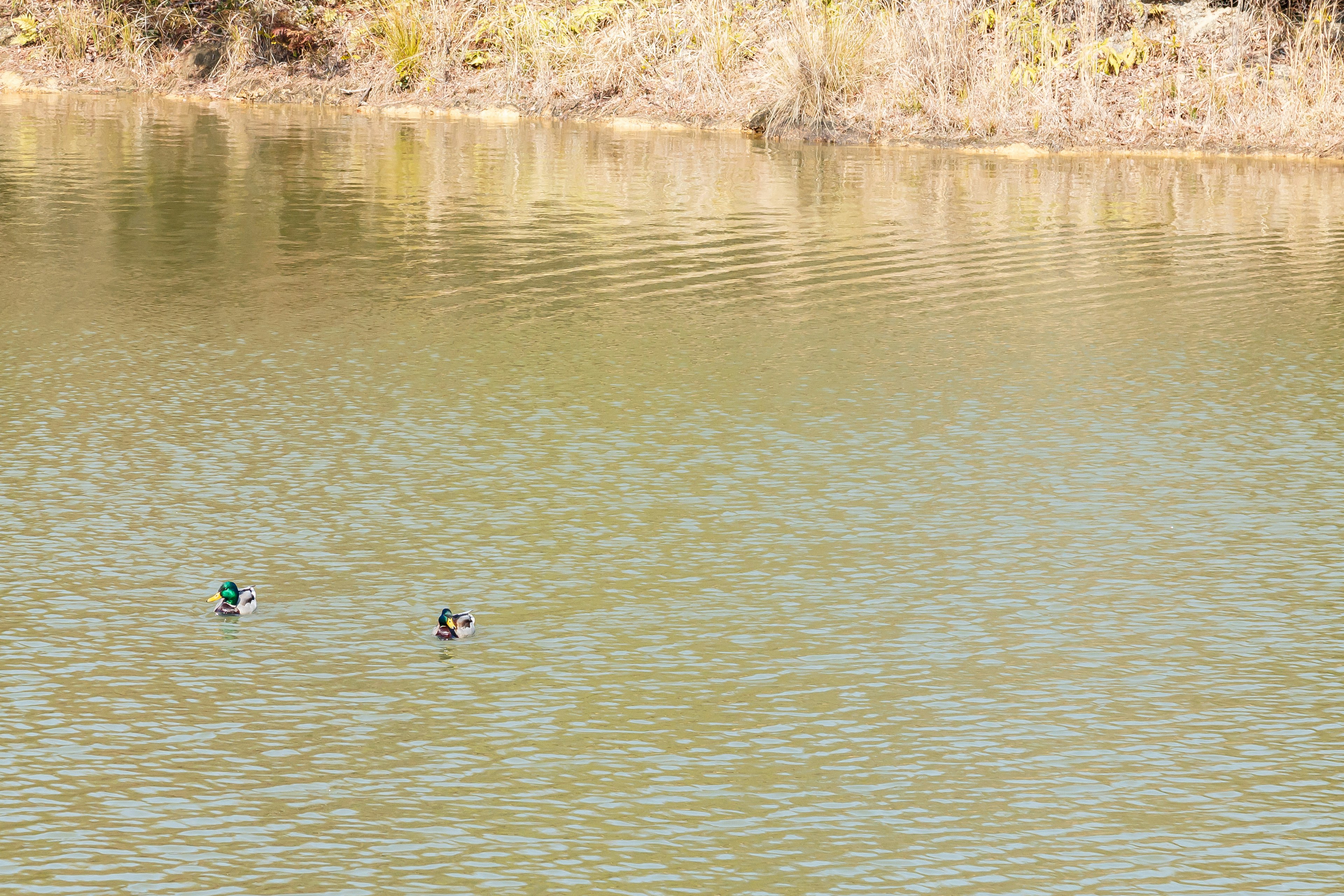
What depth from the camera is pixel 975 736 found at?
6.14 metres

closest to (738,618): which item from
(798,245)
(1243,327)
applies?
(1243,327)

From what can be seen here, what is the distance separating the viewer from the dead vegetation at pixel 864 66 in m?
26.2

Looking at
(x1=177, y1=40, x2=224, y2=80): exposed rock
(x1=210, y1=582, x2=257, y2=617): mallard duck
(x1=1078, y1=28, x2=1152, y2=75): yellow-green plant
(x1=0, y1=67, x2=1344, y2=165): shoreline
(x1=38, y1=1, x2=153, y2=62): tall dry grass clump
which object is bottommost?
(x1=210, y1=582, x2=257, y2=617): mallard duck

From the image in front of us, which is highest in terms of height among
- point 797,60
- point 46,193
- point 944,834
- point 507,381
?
point 797,60

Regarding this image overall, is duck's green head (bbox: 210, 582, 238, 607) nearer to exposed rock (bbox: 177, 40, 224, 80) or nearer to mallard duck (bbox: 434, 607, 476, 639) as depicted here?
mallard duck (bbox: 434, 607, 476, 639)

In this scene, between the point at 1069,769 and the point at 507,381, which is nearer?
the point at 1069,769

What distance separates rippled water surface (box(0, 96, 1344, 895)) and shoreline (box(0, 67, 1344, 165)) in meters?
9.60

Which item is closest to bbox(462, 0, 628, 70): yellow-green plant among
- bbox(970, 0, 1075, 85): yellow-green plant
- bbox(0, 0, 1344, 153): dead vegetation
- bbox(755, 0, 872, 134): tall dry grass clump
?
bbox(0, 0, 1344, 153): dead vegetation

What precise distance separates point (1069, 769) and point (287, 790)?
253cm

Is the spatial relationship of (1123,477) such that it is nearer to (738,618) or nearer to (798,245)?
(738,618)

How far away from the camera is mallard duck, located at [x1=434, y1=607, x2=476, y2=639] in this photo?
6.74m

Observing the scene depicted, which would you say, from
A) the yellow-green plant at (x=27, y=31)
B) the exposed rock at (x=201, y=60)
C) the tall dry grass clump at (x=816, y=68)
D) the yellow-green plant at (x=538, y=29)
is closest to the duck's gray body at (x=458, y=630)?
the tall dry grass clump at (x=816, y=68)

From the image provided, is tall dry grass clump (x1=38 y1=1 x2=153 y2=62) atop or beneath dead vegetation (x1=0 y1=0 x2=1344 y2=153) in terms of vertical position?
atop

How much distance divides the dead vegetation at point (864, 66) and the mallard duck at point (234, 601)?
20.8 meters
